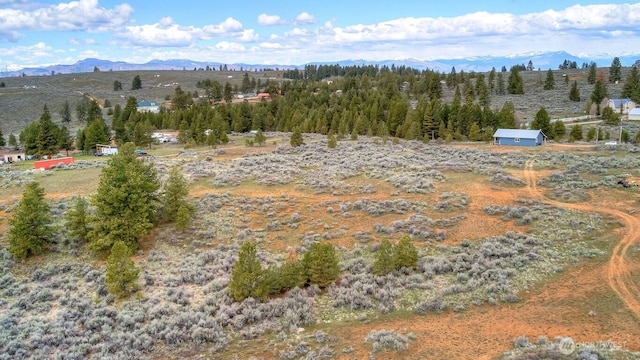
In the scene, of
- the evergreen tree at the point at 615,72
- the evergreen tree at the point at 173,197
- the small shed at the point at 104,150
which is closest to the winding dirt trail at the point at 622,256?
the evergreen tree at the point at 173,197

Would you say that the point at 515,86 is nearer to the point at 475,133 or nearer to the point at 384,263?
the point at 475,133

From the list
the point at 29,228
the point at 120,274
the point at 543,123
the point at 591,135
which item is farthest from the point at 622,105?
the point at 29,228

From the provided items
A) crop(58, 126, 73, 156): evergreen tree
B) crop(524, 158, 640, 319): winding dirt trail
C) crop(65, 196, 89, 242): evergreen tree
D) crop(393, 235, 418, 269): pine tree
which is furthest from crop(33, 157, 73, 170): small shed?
crop(524, 158, 640, 319): winding dirt trail

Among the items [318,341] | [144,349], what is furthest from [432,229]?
[144,349]

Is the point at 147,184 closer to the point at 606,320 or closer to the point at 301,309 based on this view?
the point at 301,309

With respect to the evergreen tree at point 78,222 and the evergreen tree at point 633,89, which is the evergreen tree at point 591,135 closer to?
the evergreen tree at point 633,89

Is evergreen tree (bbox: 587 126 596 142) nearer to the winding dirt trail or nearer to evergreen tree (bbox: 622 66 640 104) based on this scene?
the winding dirt trail
